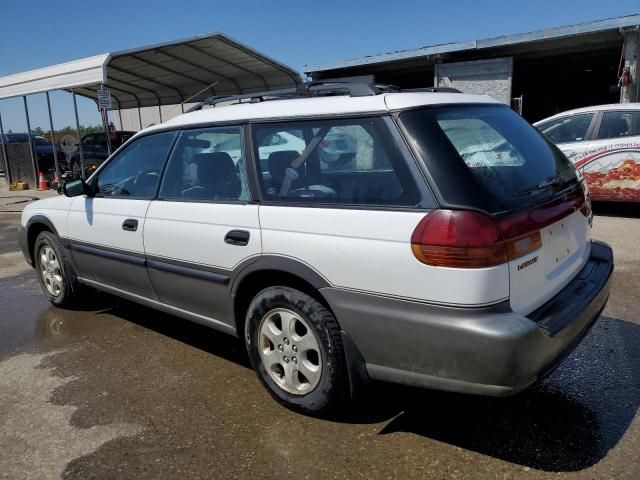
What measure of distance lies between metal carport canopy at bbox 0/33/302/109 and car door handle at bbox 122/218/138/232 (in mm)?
8878

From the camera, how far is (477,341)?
2170 mm

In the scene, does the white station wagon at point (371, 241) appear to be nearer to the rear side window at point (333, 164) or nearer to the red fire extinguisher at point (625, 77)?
the rear side window at point (333, 164)

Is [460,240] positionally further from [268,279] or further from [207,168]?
[207,168]

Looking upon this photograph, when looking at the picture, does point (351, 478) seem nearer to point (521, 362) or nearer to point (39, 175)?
point (521, 362)

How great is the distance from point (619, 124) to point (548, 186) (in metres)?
6.08

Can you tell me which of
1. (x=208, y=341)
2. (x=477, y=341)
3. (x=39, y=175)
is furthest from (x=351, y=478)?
(x=39, y=175)

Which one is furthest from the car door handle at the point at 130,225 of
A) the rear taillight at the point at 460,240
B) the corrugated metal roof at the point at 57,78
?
the corrugated metal roof at the point at 57,78

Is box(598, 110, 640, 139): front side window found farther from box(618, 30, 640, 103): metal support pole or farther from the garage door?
the garage door

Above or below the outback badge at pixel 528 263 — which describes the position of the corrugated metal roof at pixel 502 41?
above

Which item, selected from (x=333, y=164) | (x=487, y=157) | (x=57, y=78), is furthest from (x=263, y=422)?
(x=57, y=78)

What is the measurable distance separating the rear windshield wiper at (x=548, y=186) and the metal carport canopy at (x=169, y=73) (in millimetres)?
10804

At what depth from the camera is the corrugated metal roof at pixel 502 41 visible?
11836 mm

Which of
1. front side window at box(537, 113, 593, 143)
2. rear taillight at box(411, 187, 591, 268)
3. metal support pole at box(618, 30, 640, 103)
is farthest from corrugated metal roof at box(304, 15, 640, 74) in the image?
rear taillight at box(411, 187, 591, 268)

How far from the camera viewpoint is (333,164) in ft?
9.27
